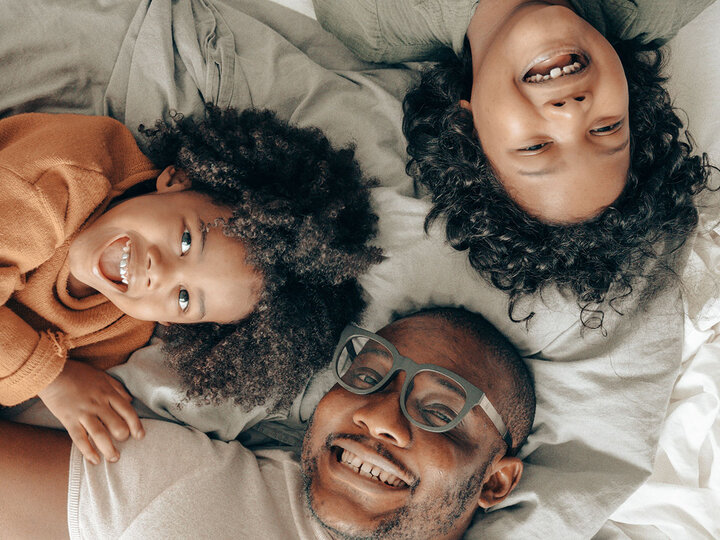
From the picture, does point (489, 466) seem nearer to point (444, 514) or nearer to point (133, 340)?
point (444, 514)

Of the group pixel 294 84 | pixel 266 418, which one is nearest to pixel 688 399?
pixel 266 418

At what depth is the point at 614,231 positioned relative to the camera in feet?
5.33

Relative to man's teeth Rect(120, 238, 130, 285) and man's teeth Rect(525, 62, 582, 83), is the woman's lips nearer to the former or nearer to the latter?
man's teeth Rect(525, 62, 582, 83)

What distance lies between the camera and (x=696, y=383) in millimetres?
1870

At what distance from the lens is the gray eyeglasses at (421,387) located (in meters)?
1.56

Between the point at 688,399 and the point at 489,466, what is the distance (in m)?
0.70

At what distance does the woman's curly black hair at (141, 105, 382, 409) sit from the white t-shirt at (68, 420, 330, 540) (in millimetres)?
176

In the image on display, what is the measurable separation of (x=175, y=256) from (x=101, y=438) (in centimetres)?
59

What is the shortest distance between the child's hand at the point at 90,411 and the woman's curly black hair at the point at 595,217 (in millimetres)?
1083

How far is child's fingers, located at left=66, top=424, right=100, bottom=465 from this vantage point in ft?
5.58

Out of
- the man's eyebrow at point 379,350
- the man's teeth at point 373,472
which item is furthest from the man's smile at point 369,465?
the man's eyebrow at point 379,350

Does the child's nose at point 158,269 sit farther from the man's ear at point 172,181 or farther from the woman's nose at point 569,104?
the woman's nose at point 569,104

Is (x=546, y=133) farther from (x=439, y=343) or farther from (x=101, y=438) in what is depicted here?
(x=101, y=438)

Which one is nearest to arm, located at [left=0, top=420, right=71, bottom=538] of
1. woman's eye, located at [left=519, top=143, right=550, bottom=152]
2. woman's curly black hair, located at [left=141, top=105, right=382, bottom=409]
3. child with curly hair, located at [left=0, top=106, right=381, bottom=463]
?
child with curly hair, located at [left=0, top=106, right=381, bottom=463]
